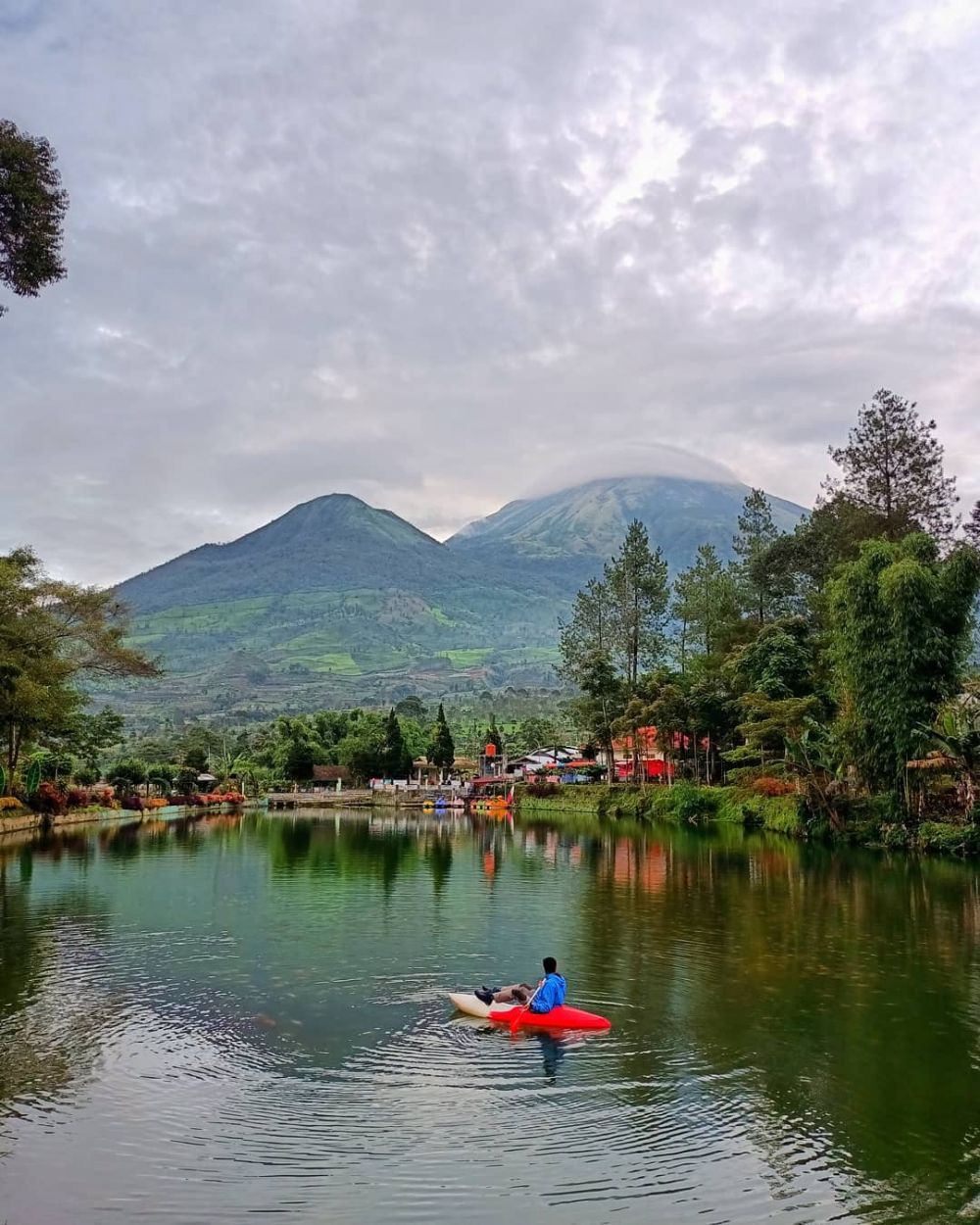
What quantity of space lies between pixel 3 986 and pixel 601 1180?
29.6ft

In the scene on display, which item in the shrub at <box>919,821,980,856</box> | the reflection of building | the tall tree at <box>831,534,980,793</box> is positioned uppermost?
the tall tree at <box>831,534,980,793</box>

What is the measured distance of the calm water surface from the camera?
6.96m

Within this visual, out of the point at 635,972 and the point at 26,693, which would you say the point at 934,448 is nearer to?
the point at 635,972

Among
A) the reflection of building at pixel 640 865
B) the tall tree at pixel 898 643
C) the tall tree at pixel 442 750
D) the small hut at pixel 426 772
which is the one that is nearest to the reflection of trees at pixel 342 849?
the reflection of building at pixel 640 865

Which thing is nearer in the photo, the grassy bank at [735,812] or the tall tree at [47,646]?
the grassy bank at [735,812]

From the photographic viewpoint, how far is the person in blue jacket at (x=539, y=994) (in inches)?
437

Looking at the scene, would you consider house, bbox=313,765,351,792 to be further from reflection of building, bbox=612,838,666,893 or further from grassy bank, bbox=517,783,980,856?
reflection of building, bbox=612,838,666,893

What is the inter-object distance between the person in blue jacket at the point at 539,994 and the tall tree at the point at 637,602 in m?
50.3

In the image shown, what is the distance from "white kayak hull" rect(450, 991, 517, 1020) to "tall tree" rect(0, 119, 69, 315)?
8.91 metres

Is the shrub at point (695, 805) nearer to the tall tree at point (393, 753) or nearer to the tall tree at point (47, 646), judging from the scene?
the tall tree at point (47, 646)

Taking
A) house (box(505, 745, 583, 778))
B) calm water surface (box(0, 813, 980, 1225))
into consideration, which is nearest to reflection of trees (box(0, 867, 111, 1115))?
calm water surface (box(0, 813, 980, 1225))

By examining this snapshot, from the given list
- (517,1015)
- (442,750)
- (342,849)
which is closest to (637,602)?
(342,849)

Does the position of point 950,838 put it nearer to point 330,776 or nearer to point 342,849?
point 342,849

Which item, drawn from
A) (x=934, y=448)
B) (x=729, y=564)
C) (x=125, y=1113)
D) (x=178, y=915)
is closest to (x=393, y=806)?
(x=729, y=564)
